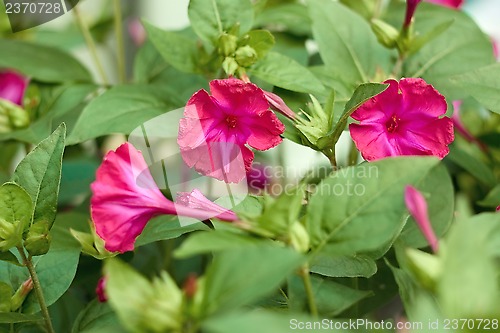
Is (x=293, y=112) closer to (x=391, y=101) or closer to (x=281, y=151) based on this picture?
(x=391, y=101)

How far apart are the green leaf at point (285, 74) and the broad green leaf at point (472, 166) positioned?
0.73 ft

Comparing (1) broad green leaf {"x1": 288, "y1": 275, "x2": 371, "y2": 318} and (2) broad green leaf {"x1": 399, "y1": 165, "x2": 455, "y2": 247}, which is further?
(2) broad green leaf {"x1": 399, "y1": 165, "x2": 455, "y2": 247}

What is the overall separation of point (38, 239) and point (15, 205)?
0.11 ft

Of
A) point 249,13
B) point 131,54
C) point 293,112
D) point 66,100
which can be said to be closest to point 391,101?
point 293,112

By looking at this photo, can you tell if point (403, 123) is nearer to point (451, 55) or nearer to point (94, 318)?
point (451, 55)

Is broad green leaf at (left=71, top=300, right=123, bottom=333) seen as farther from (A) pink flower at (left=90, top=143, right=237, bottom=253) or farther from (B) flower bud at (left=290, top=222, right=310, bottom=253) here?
(B) flower bud at (left=290, top=222, right=310, bottom=253)

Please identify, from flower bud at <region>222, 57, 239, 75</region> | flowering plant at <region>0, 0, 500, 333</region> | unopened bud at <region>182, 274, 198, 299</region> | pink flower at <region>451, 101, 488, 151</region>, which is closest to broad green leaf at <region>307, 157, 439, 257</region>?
flowering plant at <region>0, 0, 500, 333</region>

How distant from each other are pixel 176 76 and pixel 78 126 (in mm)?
209

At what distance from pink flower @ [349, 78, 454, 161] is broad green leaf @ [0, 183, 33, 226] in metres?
0.28

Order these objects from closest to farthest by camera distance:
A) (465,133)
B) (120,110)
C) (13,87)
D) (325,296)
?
(325,296) → (120,110) → (465,133) → (13,87)

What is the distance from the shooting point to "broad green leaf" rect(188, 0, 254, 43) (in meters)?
0.70

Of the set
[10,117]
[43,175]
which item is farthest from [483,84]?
[10,117]

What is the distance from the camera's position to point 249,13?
0.71m

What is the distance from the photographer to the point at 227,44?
69 centimetres
